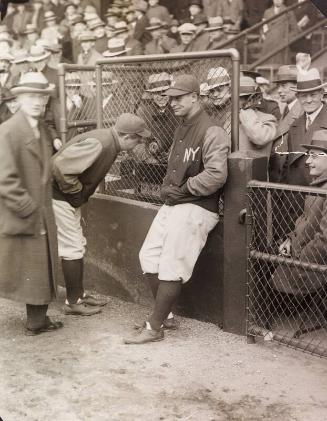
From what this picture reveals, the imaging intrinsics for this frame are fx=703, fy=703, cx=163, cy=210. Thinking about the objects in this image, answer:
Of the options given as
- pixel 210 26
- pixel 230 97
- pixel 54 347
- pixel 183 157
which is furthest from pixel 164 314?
pixel 210 26

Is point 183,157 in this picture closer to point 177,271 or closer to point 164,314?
point 177,271

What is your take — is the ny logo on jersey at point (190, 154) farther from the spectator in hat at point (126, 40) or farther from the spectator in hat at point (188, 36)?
the spectator in hat at point (126, 40)

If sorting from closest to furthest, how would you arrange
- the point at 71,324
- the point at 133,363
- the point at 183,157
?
1. the point at 133,363
2. the point at 183,157
3. the point at 71,324

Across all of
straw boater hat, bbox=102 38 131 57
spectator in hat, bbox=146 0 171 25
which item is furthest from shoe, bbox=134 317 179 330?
spectator in hat, bbox=146 0 171 25

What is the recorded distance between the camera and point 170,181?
5531mm

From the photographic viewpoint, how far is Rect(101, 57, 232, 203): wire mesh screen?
6.24 meters

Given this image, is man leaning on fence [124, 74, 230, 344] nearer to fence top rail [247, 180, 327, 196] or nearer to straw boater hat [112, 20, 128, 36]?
fence top rail [247, 180, 327, 196]

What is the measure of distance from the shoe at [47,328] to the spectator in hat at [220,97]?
7.00 feet

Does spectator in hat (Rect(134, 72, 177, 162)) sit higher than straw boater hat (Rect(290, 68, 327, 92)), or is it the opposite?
straw boater hat (Rect(290, 68, 327, 92))

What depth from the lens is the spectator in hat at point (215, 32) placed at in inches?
469

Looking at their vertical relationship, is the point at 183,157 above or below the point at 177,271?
above

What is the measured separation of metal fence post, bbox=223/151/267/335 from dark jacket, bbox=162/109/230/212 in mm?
112

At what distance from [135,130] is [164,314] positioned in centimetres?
148

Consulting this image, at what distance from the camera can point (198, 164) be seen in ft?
17.7
